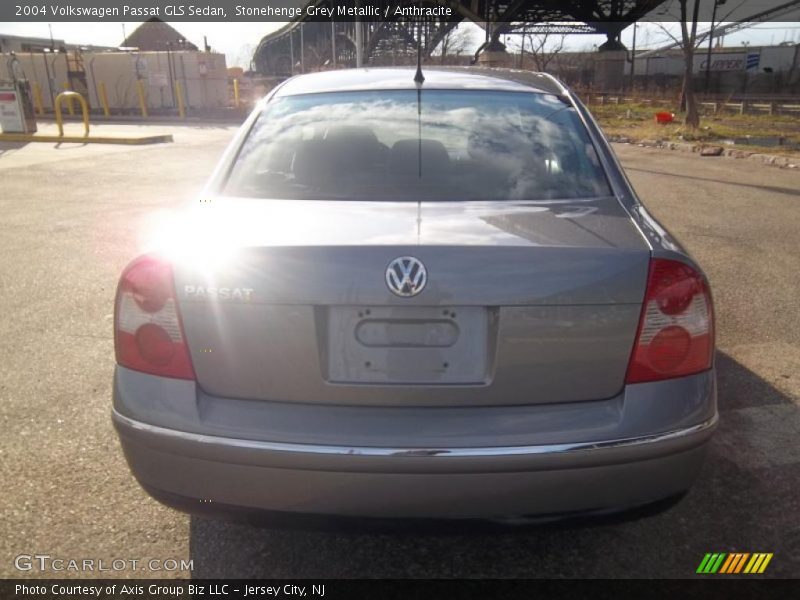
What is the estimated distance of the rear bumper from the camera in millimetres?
1850

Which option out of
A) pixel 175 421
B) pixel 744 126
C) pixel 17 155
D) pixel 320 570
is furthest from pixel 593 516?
pixel 744 126

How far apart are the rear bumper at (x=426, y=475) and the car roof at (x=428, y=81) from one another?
5.96ft

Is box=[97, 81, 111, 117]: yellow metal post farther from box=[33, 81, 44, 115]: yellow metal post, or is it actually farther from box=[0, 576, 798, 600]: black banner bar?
box=[0, 576, 798, 600]: black banner bar

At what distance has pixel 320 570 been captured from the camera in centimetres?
229

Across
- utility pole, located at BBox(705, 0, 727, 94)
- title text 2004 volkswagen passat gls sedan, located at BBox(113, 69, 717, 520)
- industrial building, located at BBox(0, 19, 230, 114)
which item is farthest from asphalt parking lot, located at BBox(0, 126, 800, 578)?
industrial building, located at BBox(0, 19, 230, 114)

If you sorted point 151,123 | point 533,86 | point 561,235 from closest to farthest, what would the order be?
point 561,235, point 533,86, point 151,123

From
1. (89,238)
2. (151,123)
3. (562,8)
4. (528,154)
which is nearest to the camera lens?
(528,154)

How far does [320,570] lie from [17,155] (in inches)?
611

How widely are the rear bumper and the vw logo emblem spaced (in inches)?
17.5

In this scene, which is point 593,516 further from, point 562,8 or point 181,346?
point 562,8

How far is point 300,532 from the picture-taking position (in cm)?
245

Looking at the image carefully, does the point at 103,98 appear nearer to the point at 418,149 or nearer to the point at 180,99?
the point at 180,99

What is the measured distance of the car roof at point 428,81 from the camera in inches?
121

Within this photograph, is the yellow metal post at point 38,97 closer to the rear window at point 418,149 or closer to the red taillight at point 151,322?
the rear window at point 418,149
